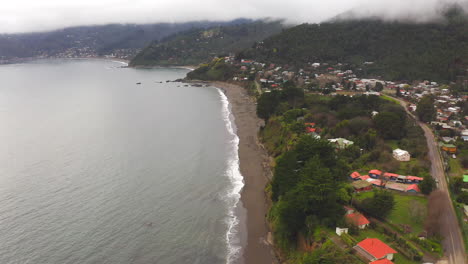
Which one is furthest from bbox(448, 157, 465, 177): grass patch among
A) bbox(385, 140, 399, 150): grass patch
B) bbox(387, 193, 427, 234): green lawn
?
bbox(387, 193, 427, 234): green lawn

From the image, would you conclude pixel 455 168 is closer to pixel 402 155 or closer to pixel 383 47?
pixel 402 155

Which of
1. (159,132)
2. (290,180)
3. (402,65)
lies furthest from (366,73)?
(290,180)

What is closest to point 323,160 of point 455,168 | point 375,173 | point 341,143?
point 375,173

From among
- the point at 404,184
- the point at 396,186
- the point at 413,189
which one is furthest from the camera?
the point at 404,184

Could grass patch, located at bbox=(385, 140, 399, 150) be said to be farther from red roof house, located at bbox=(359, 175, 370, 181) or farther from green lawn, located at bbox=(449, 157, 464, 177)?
red roof house, located at bbox=(359, 175, 370, 181)

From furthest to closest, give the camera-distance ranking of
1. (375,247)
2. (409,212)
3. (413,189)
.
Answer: (413,189), (409,212), (375,247)

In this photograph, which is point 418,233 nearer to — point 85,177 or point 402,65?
point 85,177
